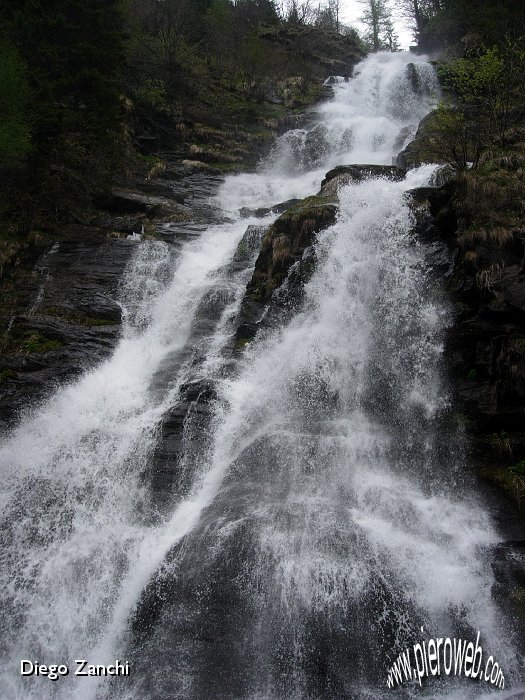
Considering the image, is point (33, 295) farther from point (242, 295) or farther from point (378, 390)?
point (378, 390)

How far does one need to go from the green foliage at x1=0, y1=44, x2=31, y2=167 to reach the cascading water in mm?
6593

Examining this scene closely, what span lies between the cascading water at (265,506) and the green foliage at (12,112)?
6.59m

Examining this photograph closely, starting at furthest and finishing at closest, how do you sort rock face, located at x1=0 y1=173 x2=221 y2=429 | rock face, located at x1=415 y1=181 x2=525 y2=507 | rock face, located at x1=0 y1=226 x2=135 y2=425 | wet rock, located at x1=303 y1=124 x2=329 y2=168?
wet rock, located at x1=303 y1=124 x2=329 y2=168 → rock face, located at x1=0 y1=173 x2=221 y2=429 → rock face, located at x1=0 y1=226 x2=135 y2=425 → rock face, located at x1=415 y1=181 x2=525 y2=507

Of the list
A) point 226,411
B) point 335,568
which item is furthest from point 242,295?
point 335,568

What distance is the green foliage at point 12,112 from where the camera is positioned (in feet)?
50.8


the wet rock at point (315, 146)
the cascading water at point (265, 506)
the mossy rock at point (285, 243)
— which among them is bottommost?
the cascading water at point (265, 506)

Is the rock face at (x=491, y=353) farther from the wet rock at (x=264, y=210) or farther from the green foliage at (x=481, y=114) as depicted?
the wet rock at (x=264, y=210)

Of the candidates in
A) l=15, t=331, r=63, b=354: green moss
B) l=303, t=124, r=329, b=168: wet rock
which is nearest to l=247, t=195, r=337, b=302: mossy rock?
l=15, t=331, r=63, b=354: green moss

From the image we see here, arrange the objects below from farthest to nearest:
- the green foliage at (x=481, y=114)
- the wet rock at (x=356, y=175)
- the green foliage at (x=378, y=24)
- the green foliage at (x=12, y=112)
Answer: the green foliage at (x=378, y=24)
the wet rock at (x=356, y=175)
the green foliage at (x=12, y=112)
the green foliage at (x=481, y=114)

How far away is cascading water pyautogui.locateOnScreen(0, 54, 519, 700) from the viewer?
6.88 meters

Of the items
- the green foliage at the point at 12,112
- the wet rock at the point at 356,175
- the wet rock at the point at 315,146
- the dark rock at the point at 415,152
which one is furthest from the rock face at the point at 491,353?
the wet rock at the point at 315,146

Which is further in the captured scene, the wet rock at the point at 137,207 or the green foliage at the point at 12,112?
the wet rock at the point at 137,207

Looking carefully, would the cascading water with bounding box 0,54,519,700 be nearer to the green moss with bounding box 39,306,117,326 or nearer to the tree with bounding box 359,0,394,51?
the green moss with bounding box 39,306,117,326

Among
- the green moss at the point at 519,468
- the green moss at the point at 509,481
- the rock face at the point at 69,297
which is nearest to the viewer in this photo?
the green moss at the point at 509,481
